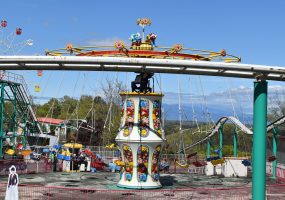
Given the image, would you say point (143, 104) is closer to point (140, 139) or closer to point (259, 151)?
point (140, 139)

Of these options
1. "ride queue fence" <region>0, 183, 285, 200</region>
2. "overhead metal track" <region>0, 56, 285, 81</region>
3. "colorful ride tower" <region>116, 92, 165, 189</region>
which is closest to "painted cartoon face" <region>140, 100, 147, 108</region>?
"colorful ride tower" <region>116, 92, 165, 189</region>

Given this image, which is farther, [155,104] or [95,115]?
[95,115]

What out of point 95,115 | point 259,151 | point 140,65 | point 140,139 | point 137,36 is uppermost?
point 95,115

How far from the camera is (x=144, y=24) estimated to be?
20.9 metres

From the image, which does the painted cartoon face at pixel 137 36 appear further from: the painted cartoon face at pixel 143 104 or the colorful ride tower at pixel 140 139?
the painted cartoon face at pixel 143 104

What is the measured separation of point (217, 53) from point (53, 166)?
12.6 m

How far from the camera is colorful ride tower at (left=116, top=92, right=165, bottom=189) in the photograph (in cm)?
1836

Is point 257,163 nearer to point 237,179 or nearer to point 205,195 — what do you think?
point 205,195

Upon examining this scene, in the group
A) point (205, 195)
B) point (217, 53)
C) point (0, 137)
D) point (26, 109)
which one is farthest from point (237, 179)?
point (26, 109)

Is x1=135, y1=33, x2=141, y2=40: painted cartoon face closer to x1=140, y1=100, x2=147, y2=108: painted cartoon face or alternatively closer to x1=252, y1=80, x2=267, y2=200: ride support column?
x1=140, y1=100, x2=147, y2=108: painted cartoon face

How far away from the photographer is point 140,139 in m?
18.2

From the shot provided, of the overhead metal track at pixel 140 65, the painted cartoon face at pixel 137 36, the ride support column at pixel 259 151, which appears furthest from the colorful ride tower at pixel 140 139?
the ride support column at pixel 259 151

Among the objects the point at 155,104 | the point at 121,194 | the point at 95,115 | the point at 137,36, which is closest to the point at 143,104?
the point at 155,104

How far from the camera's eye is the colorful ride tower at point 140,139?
18.4 metres
